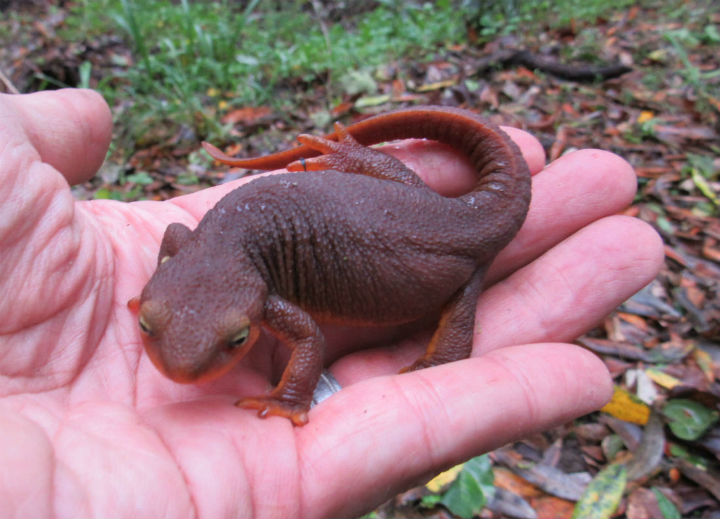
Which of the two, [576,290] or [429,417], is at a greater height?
[576,290]

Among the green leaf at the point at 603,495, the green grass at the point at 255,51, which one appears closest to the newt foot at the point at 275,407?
the green leaf at the point at 603,495

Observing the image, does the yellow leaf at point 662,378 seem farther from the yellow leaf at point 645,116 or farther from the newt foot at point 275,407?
the yellow leaf at point 645,116

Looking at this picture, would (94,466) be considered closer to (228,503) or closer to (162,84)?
(228,503)

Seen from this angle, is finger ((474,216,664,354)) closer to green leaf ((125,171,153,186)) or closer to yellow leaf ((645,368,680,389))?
yellow leaf ((645,368,680,389))

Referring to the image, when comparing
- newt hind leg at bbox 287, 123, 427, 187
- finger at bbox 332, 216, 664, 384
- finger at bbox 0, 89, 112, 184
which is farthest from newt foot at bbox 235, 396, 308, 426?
finger at bbox 0, 89, 112, 184

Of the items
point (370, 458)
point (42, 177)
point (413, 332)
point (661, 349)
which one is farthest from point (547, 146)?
point (42, 177)

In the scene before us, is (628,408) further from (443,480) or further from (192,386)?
(192,386)

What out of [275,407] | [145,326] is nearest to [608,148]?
[275,407]
